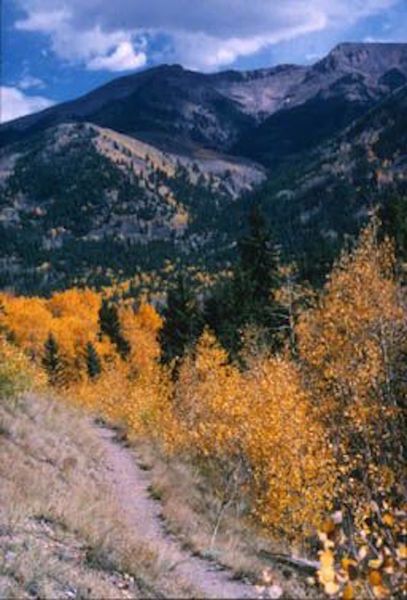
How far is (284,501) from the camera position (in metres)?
17.4

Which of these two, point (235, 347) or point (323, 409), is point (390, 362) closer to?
point (323, 409)

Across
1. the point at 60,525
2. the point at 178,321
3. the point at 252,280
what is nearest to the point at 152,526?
the point at 60,525

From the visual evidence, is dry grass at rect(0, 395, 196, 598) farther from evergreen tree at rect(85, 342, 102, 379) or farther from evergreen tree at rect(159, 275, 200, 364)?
evergreen tree at rect(85, 342, 102, 379)

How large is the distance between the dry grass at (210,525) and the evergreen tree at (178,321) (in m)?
24.5

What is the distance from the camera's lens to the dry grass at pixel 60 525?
6160mm

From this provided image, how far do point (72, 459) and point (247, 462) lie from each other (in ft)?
20.5

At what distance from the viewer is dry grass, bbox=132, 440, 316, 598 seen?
5.57 metres

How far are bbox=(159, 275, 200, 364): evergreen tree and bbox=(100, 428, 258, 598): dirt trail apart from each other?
2066cm

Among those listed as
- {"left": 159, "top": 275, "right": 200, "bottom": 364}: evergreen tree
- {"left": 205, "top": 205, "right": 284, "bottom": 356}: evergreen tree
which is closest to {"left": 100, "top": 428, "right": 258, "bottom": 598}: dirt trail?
{"left": 205, "top": 205, "right": 284, "bottom": 356}: evergreen tree

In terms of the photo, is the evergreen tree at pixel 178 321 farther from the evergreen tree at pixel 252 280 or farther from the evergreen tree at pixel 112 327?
the evergreen tree at pixel 112 327

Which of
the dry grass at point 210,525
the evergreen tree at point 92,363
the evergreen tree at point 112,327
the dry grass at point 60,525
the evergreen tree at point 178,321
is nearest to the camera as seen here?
the dry grass at point 210,525

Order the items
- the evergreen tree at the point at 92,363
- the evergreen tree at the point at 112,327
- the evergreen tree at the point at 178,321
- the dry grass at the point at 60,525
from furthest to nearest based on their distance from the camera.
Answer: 1. the evergreen tree at the point at 112,327
2. the evergreen tree at the point at 92,363
3. the evergreen tree at the point at 178,321
4. the dry grass at the point at 60,525

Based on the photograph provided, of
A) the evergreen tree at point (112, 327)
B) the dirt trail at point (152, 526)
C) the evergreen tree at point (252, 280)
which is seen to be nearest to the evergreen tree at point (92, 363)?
the evergreen tree at point (112, 327)

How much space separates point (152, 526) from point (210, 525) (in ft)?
5.45
